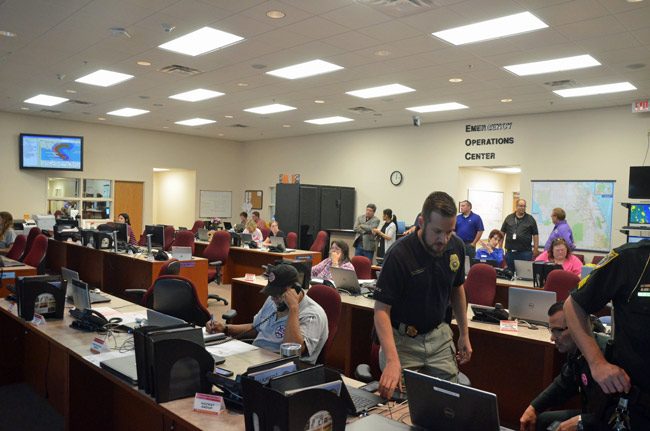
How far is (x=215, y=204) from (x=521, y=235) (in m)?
9.99

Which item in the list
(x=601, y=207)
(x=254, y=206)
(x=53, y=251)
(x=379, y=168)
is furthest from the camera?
(x=254, y=206)

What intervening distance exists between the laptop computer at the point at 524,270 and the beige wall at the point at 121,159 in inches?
430

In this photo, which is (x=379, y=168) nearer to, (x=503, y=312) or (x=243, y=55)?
(x=243, y=55)

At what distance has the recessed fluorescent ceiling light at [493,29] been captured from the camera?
514 cm

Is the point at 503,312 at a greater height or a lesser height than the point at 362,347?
greater

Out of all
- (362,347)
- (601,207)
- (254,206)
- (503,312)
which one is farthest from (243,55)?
(254,206)

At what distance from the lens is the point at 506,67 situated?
6.80m

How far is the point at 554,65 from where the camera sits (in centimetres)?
667

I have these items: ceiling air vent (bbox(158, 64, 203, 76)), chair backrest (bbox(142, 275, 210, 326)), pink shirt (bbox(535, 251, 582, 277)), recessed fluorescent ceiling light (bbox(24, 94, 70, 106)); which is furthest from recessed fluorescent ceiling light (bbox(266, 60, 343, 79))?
recessed fluorescent ceiling light (bbox(24, 94, 70, 106))

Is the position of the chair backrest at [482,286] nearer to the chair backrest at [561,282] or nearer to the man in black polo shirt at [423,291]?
the chair backrest at [561,282]

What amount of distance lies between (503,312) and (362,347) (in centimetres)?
133

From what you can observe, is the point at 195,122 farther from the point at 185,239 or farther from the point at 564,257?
the point at 564,257

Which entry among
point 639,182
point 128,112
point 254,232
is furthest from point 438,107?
point 128,112

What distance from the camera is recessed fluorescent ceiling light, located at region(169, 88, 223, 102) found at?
30.1 ft
